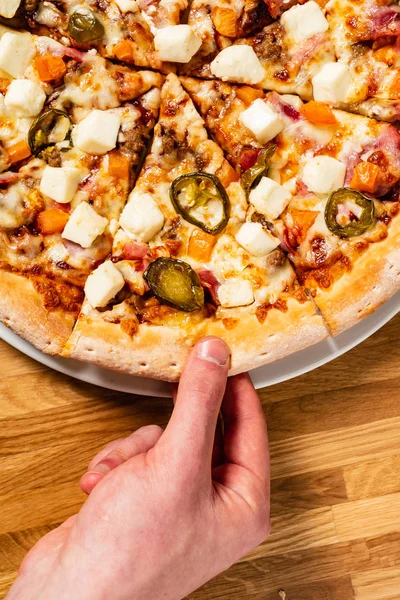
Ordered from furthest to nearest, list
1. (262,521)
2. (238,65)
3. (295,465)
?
(295,465) → (238,65) → (262,521)

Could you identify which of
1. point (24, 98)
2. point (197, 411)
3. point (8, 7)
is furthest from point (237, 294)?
point (8, 7)

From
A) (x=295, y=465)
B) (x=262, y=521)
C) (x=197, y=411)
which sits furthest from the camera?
(x=295, y=465)

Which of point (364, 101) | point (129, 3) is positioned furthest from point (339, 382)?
point (129, 3)

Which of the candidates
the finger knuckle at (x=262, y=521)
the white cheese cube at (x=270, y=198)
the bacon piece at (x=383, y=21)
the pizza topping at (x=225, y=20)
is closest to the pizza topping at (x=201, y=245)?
the white cheese cube at (x=270, y=198)

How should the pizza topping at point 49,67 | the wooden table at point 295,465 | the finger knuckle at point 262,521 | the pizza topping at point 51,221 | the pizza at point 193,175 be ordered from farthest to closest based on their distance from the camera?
1. the wooden table at point 295,465
2. the pizza topping at point 49,67
3. the pizza topping at point 51,221
4. the pizza at point 193,175
5. the finger knuckle at point 262,521

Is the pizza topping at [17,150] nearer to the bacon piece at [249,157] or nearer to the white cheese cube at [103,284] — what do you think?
the white cheese cube at [103,284]

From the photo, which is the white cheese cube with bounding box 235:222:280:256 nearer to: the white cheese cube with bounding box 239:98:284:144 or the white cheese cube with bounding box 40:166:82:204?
the white cheese cube with bounding box 239:98:284:144

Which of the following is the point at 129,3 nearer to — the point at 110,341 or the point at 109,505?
the point at 110,341

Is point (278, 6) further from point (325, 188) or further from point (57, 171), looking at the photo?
point (57, 171)
